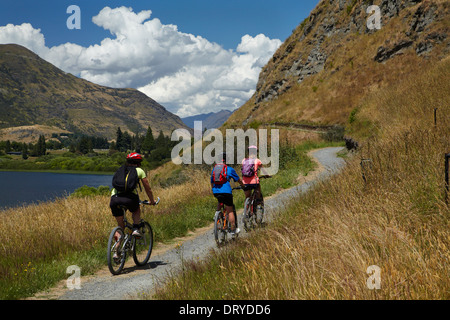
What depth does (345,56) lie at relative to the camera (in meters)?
48.2

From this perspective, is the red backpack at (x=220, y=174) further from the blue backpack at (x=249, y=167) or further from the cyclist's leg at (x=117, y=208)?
the cyclist's leg at (x=117, y=208)

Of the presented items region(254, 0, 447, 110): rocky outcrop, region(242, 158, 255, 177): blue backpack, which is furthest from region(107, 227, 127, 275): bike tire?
region(254, 0, 447, 110): rocky outcrop

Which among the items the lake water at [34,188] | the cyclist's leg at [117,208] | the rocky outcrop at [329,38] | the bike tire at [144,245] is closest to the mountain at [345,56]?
the rocky outcrop at [329,38]

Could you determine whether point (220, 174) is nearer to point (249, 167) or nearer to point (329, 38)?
point (249, 167)

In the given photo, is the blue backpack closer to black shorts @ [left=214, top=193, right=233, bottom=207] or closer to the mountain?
black shorts @ [left=214, top=193, right=233, bottom=207]

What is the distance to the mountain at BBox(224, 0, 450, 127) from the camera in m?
32.6

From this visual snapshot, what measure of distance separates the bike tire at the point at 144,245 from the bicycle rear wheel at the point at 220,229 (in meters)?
1.49

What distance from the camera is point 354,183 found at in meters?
6.40

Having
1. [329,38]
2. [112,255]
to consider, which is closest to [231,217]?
[112,255]

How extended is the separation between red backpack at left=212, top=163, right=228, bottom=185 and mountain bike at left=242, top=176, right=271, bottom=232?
46.9 inches

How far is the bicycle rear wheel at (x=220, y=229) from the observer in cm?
797
